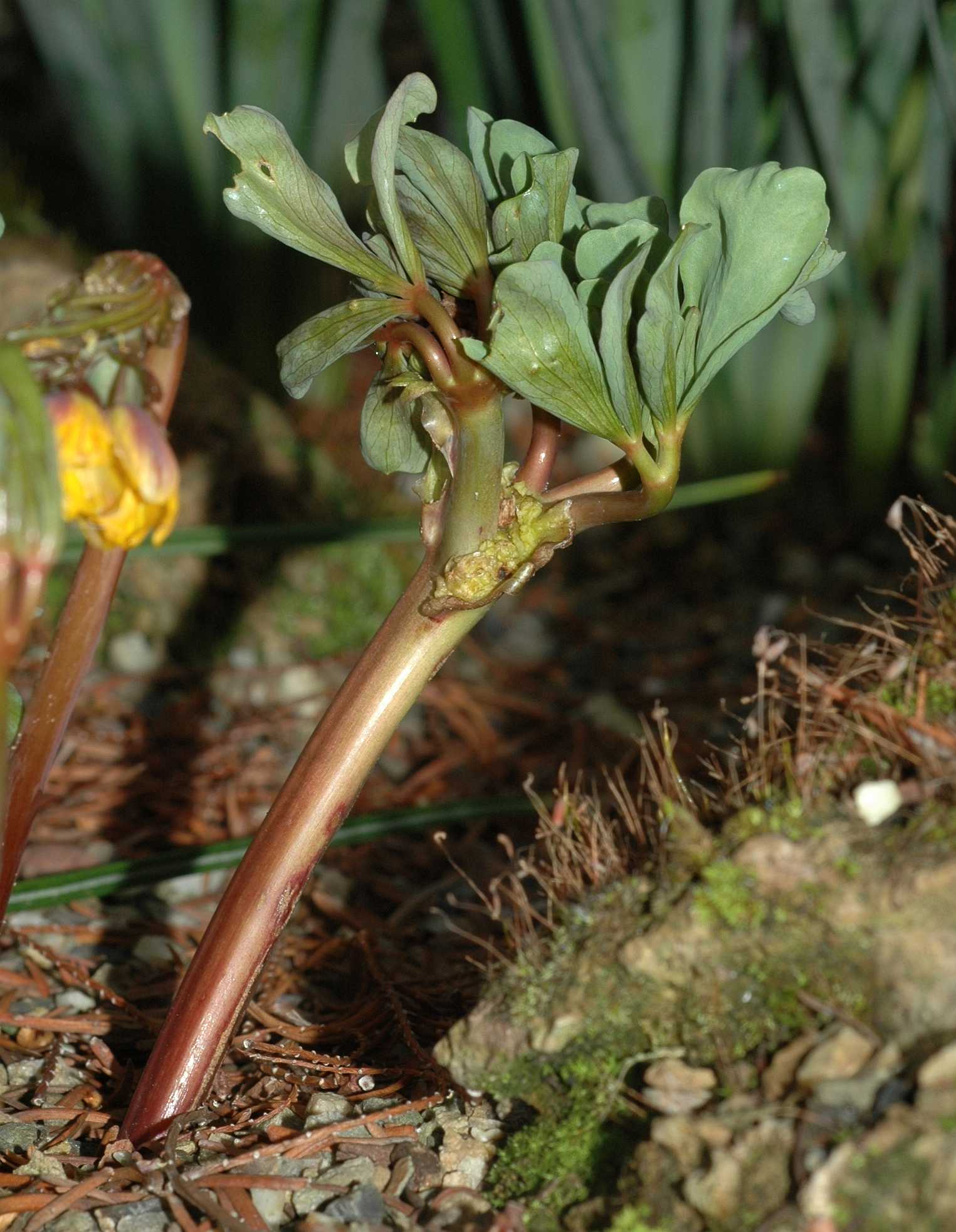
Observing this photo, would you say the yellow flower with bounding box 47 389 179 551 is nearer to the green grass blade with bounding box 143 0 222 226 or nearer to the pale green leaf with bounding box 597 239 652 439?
the pale green leaf with bounding box 597 239 652 439

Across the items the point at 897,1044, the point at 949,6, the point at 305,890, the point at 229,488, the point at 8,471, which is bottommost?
the point at 305,890

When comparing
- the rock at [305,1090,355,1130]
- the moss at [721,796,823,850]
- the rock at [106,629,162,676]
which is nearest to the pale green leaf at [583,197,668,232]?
the moss at [721,796,823,850]

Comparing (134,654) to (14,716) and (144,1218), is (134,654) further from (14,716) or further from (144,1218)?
(144,1218)

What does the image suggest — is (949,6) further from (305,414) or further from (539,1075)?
(539,1075)

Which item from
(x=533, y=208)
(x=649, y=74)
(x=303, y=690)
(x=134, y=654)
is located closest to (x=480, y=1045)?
(x=533, y=208)

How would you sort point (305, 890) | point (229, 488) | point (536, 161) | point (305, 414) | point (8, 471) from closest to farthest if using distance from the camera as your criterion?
point (8, 471) → point (536, 161) → point (305, 890) → point (229, 488) → point (305, 414)

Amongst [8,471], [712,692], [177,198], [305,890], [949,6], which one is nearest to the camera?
[8,471]

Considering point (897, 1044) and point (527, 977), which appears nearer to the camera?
point (897, 1044)

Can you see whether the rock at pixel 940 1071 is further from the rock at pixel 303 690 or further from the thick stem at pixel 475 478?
the rock at pixel 303 690

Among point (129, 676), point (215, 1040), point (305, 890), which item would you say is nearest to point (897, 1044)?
point (215, 1040)
